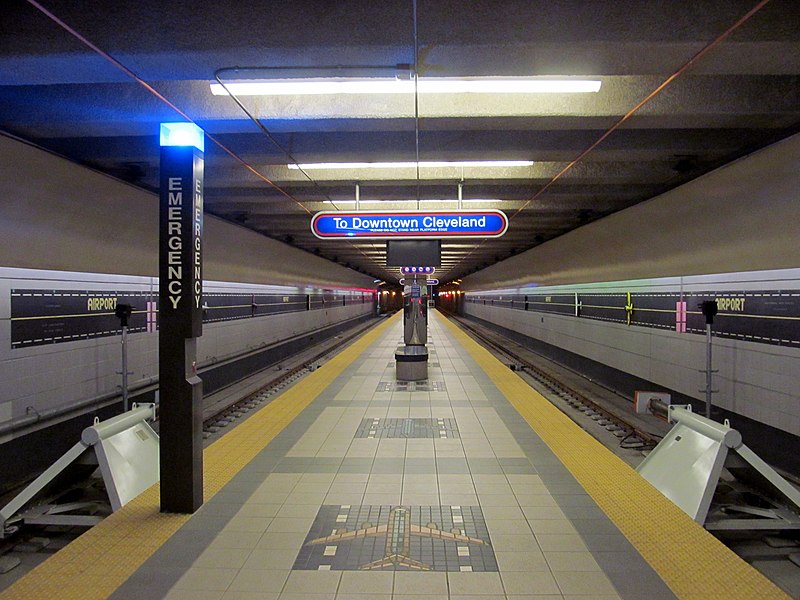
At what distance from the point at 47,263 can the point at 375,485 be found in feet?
15.5

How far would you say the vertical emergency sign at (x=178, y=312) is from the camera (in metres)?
4.00

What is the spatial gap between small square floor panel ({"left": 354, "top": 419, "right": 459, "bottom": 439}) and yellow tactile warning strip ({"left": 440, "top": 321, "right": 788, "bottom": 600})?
1.26 meters

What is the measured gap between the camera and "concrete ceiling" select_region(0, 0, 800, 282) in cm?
329

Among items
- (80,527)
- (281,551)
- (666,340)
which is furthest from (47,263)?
(666,340)

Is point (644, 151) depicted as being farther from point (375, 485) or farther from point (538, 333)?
point (538, 333)

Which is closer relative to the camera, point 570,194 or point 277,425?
point 277,425

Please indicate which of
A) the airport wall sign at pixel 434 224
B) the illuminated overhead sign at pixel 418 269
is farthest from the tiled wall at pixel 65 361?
the illuminated overhead sign at pixel 418 269

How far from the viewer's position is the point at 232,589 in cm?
307

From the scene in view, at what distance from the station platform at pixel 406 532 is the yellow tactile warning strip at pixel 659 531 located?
0.04 feet

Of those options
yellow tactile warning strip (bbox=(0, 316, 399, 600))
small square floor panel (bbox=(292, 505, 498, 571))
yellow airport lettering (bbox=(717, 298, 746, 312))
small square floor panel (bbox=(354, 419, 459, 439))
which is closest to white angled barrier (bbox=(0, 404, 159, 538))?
yellow tactile warning strip (bbox=(0, 316, 399, 600))

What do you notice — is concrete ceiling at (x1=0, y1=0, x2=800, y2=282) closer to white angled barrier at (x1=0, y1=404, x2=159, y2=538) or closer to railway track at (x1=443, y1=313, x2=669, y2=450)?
white angled barrier at (x1=0, y1=404, x2=159, y2=538)

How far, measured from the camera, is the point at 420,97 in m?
4.98

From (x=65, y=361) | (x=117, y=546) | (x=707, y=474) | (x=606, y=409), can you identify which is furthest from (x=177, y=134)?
(x=606, y=409)

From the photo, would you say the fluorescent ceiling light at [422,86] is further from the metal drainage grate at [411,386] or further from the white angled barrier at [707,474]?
the metal drainage grate at [411,386]
